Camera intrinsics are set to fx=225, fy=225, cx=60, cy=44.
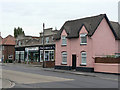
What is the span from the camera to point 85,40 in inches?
1288

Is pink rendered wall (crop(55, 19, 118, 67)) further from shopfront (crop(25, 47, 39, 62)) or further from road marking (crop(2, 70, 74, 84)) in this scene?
shopfront (crop(25, 47, 39, 62))

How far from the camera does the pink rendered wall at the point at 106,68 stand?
1066 inches

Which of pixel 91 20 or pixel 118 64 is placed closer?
pixel 118 64

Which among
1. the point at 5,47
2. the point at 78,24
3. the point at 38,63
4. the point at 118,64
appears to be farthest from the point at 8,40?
the point at 118,64

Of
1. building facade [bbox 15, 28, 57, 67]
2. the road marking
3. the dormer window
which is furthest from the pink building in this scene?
building facade [bbox 15, 28, 57, 67]

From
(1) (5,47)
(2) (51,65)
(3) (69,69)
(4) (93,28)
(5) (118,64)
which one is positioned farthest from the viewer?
(1) (5,47)

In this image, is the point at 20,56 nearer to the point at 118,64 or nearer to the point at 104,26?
the point at 104,26

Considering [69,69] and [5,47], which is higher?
[5,47]

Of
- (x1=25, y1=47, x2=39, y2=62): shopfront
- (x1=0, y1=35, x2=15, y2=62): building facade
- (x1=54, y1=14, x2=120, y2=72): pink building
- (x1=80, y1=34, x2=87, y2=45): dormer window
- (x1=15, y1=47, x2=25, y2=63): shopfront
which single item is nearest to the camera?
(x1=54, y1=14, x2=120, y2=72): pink building

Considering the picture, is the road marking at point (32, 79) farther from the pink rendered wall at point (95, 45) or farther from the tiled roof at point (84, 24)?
the tiled roof at point (84, 24)

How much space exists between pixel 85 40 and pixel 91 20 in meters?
3.52

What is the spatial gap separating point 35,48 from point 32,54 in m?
2.45

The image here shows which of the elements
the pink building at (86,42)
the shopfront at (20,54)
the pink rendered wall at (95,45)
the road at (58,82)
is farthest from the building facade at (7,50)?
the road at (58,82)

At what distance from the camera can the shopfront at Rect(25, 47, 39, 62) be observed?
5278 cm
